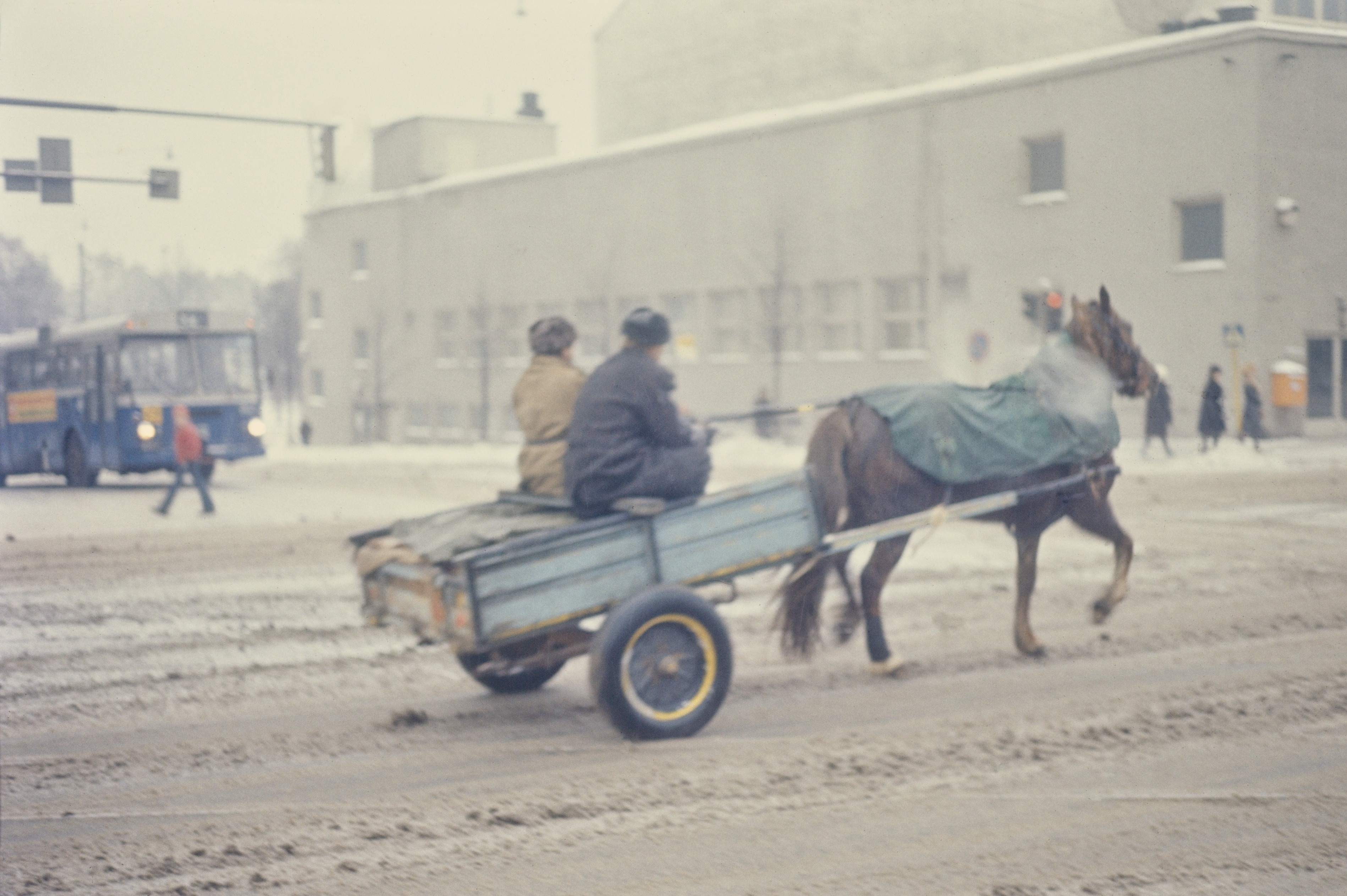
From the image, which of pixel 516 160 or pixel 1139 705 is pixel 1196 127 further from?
pixel 516 160

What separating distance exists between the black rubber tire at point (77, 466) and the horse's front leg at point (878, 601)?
74.6 feet

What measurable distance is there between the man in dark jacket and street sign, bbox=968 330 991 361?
74.2 ft

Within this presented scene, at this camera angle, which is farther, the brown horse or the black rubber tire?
the black rubber tire

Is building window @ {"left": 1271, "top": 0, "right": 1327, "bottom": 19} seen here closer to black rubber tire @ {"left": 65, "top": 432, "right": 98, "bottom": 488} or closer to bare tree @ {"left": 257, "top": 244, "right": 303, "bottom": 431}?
black rubber tire @ {"left": 65, "top": 432, "right": 98, "bottom": 488}

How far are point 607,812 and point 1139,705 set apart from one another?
2960mm

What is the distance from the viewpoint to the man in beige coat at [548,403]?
24.5 ft

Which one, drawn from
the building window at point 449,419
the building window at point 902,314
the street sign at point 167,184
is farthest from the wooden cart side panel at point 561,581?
the building window at point 449,419

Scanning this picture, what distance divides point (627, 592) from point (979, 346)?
23948 millimetres

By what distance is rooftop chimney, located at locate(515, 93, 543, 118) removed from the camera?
5931 centimetres

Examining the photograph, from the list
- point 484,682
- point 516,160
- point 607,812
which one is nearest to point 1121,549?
point 484,682

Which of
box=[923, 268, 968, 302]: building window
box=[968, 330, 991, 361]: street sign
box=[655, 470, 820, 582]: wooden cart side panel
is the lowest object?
box=[655, 470, 820, 582]: wooden cart side panel

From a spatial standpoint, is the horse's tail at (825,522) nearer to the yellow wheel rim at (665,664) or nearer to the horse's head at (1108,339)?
the yellow wheel rim at (665,664)

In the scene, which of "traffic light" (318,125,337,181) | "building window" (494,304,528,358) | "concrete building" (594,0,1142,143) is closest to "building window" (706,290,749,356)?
"building window" (494,304,528,358)

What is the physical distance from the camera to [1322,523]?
14.2m
